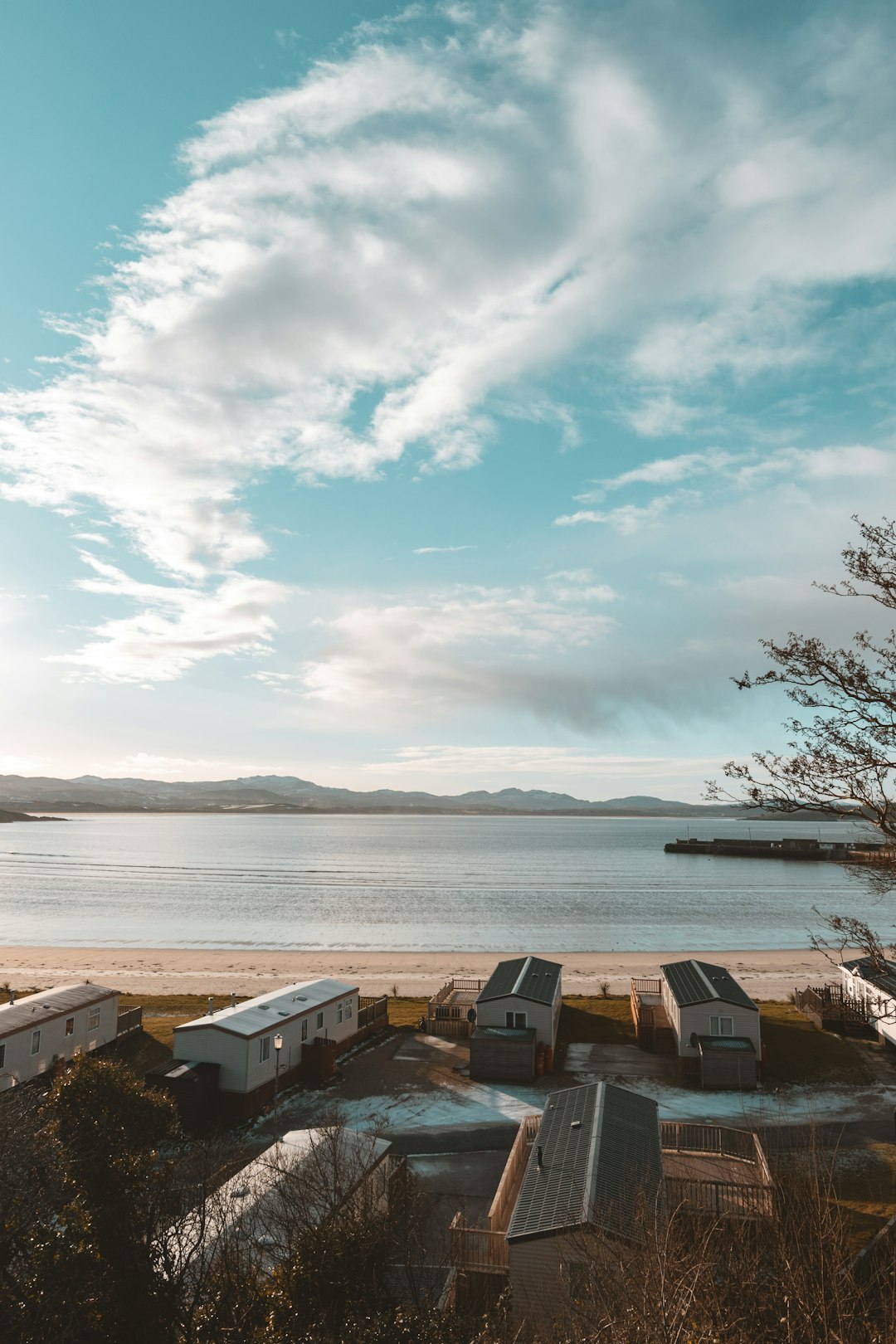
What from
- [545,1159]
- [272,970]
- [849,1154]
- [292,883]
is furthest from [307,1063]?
[292,883]

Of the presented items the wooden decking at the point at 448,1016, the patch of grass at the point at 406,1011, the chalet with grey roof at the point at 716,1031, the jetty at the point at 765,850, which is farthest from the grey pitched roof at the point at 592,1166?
the jetty at the point at 765,850

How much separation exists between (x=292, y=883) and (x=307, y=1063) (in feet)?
294

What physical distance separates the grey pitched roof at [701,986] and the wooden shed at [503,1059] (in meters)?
6.18

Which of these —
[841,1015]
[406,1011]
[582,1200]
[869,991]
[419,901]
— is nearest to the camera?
[582,1200]

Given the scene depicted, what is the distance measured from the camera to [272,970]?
55.4 metres

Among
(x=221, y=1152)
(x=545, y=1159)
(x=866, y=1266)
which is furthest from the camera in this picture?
(x=221, y=1152)

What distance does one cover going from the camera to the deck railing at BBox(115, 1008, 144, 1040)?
113ft

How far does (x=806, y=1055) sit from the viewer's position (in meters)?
31.6

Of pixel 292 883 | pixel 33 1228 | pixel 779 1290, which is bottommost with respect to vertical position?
pixel 292 883

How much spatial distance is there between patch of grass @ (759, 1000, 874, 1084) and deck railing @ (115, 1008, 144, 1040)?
2604 centimetres

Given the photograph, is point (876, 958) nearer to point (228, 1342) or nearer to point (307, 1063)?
point (228, 1342)

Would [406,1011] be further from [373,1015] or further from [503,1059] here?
[503,1059]

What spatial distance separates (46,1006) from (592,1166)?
23.9 metres

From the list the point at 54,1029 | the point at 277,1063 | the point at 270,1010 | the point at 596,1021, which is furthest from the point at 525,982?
the point at 54,1029
